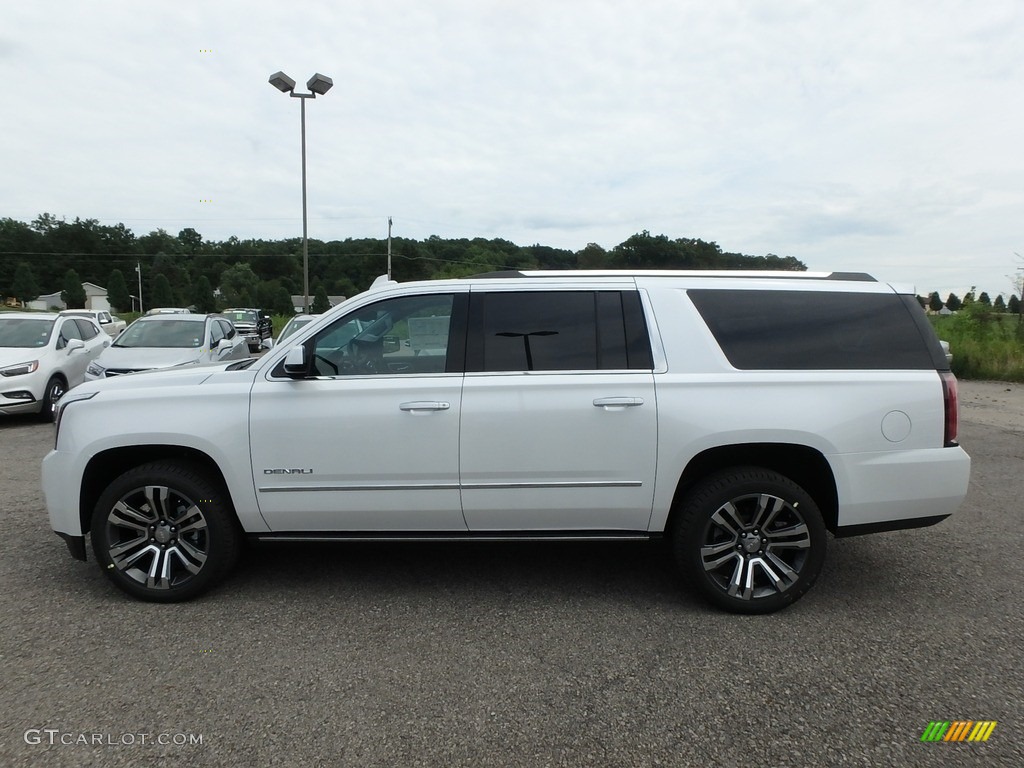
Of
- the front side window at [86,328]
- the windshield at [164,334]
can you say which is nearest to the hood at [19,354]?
the windshield at [164,334]

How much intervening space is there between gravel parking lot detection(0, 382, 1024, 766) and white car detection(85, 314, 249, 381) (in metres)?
5.98

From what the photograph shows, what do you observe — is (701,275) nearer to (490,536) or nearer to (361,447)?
(490,536)

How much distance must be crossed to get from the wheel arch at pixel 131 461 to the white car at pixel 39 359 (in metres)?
7.52

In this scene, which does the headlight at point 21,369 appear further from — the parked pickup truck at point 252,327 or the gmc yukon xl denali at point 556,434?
the parked pickup truck at point 252,327

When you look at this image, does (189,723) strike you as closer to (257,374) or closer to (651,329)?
(257,374)

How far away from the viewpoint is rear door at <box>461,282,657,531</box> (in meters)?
3.86

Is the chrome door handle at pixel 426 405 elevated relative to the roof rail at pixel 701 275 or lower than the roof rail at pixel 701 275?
lower

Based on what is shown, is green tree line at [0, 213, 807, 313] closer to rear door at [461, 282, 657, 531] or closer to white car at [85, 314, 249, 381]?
white car at [85, 314, 249, 381]

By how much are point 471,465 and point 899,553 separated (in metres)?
3.18

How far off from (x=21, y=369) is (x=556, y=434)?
381 inches

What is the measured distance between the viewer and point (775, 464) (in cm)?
414

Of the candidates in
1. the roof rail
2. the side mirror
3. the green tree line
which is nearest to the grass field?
the roof rail

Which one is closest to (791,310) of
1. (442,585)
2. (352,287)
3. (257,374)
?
(442,585)

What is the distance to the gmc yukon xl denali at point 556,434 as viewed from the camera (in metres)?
3.87
